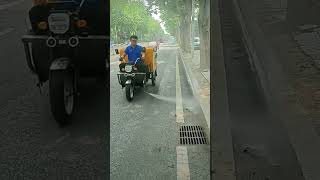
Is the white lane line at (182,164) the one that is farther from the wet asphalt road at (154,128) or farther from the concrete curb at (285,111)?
the concrete curb at (285,111)

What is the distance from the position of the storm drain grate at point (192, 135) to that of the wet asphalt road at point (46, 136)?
1.06m

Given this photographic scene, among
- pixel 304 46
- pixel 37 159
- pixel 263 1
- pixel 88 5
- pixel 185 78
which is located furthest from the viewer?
pixel 263 1

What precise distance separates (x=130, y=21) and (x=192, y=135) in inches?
71.8

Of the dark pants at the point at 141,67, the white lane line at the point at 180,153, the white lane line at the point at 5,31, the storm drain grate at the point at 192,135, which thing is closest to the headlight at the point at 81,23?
the dark pants at the point at 141,67

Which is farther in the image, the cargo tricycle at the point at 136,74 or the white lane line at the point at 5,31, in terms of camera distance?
the white lane line at the point at 5,31

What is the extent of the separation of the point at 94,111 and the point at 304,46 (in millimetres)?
4823

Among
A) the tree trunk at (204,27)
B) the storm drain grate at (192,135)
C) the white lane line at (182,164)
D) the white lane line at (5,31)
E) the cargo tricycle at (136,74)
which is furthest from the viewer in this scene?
the white lane line at (5,31)

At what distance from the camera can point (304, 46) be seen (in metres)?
8.47

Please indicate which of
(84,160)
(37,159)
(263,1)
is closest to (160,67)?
(84,160)

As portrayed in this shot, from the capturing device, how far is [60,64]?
5340 millimetres

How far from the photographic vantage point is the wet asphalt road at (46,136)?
446cm

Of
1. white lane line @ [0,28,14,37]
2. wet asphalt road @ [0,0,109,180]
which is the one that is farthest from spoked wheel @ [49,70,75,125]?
white lane line @ [0,28,14,37]

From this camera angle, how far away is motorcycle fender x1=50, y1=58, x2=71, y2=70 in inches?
208

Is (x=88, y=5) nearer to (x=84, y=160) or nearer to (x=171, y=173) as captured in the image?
(x=84, y=160)
